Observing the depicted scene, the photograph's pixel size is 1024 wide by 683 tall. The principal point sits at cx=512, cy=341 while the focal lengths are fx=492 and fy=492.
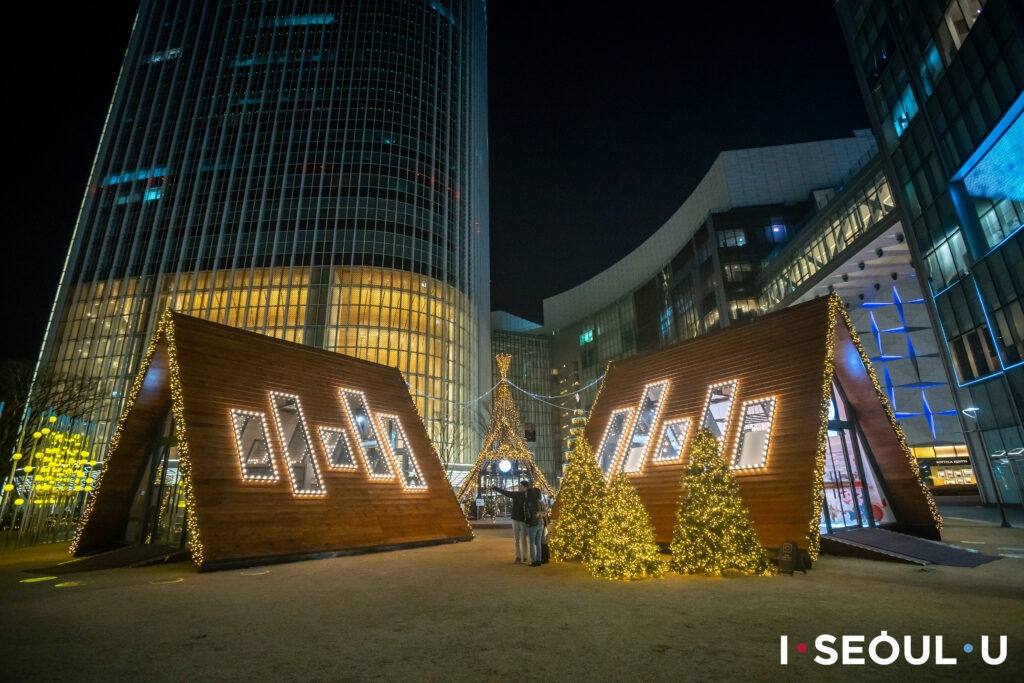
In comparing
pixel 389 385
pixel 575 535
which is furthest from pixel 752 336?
pixel 389 385

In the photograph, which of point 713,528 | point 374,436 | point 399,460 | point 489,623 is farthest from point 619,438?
point 489,623

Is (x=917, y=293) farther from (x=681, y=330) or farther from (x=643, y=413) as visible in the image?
(x=643, y=413)

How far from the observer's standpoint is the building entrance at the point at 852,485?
1338cm

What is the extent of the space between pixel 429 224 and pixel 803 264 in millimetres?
43272

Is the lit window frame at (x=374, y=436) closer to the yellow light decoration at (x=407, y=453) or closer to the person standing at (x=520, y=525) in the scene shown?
the yellow light decoration at (x=407, y=453)

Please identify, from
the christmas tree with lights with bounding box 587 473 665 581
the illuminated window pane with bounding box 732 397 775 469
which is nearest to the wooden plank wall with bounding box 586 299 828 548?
the illuminated window pane with bounding box 732 397 775 469

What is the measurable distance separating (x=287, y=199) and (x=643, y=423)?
56651 millimetres

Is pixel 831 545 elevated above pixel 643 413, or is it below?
below

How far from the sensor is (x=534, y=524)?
11.9 m

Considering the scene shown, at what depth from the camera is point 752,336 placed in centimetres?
1443

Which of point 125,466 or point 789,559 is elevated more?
point 125,466

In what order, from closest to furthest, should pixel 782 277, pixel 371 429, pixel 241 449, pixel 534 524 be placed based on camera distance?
pixel 534 524 → pixel 241 449 → pixel 371 429 → pixel 782 277

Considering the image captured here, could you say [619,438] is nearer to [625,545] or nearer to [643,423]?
[643,423]

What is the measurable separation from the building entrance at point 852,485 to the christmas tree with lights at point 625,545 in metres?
6.37
